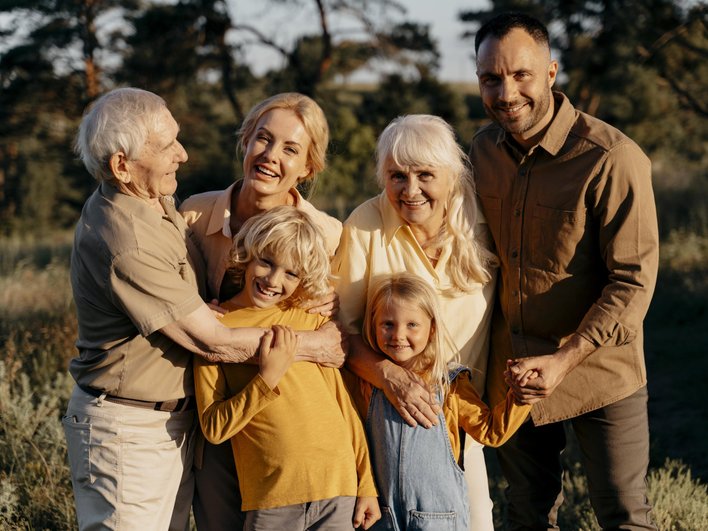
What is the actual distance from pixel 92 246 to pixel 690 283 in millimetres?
8881

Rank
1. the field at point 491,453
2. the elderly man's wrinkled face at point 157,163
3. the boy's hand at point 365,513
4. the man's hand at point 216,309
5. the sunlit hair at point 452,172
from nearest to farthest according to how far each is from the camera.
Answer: the elderly man's wrinkled face at point 157,163 → the boy's hand at point 365,513 → the man's hand at point 216,309 → the sunlit hair at point 452,172 → the field at point 491,453

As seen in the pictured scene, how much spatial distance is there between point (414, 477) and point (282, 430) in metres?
0.57

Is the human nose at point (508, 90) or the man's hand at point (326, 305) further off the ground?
the human nose at point (508, 90)

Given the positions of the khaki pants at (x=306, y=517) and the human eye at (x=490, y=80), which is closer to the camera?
the khaki pants at (x=306, y=517)

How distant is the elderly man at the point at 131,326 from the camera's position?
2.82 metres

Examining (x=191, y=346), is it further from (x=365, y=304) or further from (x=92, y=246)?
(x=365, y=304)

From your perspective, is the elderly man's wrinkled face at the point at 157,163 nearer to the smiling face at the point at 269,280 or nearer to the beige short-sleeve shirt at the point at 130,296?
the beige short-sleeve shirt at the point at 130,296

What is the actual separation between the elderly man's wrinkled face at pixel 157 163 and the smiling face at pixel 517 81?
135 cm

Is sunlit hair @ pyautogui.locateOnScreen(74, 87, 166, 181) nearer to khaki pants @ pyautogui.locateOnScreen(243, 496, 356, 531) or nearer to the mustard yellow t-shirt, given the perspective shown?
the mustard yellow t-shirt

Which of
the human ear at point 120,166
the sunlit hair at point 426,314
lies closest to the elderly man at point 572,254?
the sunlit hair at point 426,314

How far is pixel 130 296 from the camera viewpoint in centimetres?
279

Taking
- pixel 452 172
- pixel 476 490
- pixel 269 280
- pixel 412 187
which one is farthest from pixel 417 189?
pixel 476 490

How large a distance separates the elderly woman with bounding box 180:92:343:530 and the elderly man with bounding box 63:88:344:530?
0.36m

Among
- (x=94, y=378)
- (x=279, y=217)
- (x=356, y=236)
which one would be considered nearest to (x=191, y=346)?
(x=94, y=378)
